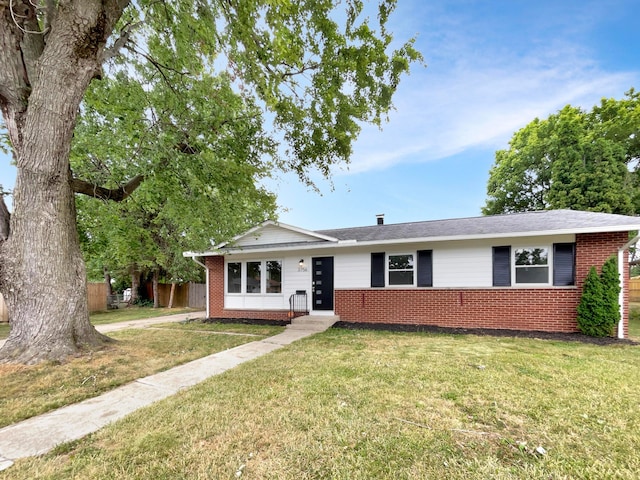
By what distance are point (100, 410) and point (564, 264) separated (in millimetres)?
10045

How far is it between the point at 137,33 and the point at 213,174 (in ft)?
13.4

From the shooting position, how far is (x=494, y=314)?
8.18 metres

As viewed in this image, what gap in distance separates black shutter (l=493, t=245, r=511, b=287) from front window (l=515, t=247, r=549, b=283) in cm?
22

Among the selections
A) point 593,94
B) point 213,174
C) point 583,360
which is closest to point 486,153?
point 593,94

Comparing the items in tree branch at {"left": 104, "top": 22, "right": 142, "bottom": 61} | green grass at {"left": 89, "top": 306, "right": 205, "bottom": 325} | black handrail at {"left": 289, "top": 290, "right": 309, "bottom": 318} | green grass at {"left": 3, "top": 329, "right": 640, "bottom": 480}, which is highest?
tree branch at {"left": 104, "top": 22, "right": 142, "bottom": 61}

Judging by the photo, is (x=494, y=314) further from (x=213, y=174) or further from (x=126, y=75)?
(x=126, y=75)

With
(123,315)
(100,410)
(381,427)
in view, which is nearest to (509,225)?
(381,427)

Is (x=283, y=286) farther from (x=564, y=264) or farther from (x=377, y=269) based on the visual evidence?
(x=564, y=264)

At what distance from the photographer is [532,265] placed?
800 centimetres

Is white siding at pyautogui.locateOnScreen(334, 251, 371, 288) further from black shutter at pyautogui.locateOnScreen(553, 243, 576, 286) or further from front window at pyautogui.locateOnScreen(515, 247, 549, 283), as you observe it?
black shutter at pyautogui.locateOnScreen(553, 243, 576, 286)

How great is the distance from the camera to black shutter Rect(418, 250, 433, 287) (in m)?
8.87

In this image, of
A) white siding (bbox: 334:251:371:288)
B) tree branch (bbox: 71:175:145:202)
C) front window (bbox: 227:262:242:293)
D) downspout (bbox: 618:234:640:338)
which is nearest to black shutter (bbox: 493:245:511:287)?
downspout (bbox: 618:234:640:338)

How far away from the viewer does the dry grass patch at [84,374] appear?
3.58 metres

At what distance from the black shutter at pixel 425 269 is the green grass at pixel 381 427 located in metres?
4.15
